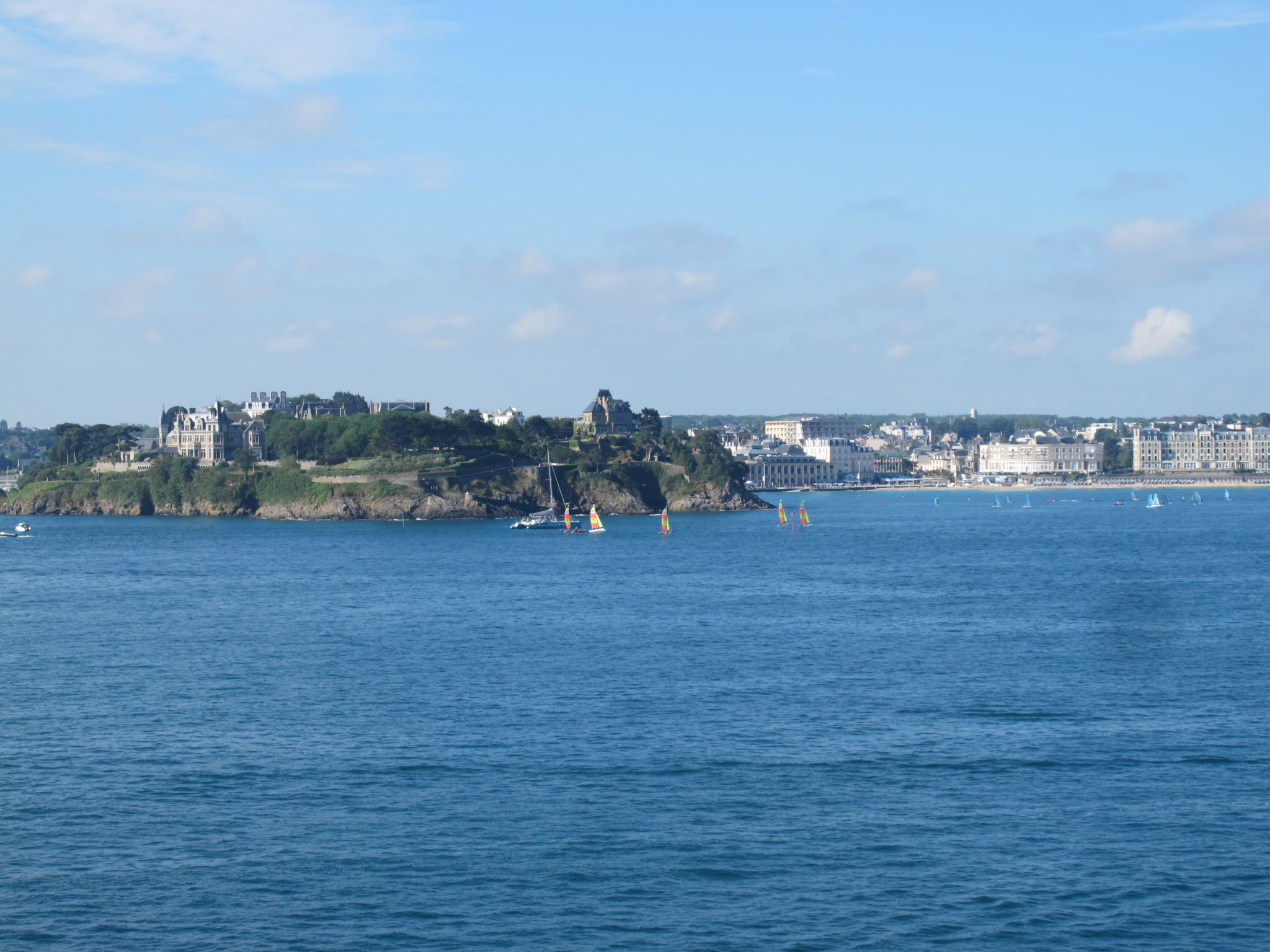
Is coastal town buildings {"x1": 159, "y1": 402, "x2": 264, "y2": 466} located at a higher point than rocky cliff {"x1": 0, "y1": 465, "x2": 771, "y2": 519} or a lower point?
higher

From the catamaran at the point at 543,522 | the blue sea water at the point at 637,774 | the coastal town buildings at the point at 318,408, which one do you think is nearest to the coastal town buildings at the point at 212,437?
the coastal town buildings at the point at 318,408

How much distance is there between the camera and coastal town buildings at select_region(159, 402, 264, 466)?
154500 mm

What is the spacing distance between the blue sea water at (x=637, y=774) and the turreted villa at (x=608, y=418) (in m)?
117

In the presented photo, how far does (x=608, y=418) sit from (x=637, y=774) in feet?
493

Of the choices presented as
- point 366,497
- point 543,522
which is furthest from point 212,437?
point 543,522

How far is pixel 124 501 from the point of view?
141000 millimetres

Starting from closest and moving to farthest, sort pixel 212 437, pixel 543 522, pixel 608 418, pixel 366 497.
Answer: pixel 543 522 < pixel 366 497 < pixel 212 437 < pixel 608 418

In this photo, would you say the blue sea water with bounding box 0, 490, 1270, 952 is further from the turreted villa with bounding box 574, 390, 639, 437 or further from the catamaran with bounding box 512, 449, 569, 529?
the turreted villa with bounding box 574, 390, 639, 437

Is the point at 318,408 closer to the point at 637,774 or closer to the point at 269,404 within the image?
the point at 269,404

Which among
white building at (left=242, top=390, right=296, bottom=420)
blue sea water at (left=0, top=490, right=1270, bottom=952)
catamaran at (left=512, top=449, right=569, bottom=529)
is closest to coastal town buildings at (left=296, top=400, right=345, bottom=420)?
white building at (left=242, top=390, right=296, bottom=420)

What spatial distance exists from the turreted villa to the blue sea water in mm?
117136

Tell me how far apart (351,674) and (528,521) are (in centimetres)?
7140

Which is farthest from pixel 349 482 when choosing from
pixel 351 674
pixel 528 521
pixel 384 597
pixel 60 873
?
pixel 60 873

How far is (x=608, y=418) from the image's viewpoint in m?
176
